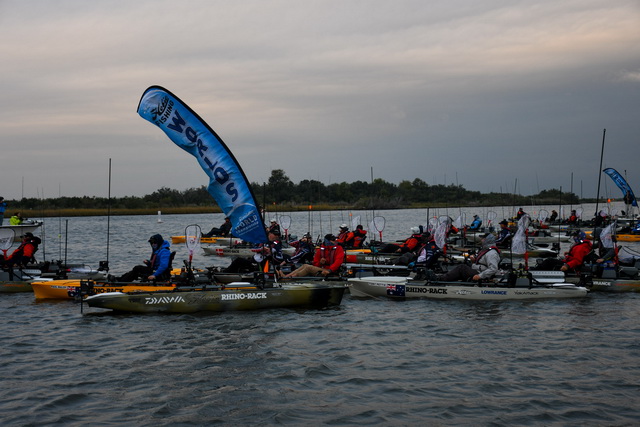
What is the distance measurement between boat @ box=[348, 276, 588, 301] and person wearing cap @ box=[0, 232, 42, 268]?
965 centimetres

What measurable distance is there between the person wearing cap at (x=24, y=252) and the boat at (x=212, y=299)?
5.33m

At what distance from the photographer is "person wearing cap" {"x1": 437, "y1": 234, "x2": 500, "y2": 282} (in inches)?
686

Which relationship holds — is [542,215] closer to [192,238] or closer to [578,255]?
[578,255]

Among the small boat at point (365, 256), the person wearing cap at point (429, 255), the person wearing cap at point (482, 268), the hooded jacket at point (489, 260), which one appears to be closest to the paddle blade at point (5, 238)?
the small boat at point (365, 256)

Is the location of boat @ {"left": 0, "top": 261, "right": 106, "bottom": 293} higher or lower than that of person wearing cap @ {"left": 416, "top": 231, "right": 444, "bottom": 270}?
lower

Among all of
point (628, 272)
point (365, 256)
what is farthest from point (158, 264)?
point (628, 272)

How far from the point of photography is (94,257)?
1341 inches

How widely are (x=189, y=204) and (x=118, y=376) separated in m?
105

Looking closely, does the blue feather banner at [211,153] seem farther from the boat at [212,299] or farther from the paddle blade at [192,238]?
the paddle blade at [192,238]

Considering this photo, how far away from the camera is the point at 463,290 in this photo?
1727 centimetres

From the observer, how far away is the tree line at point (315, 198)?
9912 centimetres

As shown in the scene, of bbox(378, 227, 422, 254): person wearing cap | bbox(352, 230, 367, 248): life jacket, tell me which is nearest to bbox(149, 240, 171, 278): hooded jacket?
bbox(378, 227, 422, 254): person wearing cap

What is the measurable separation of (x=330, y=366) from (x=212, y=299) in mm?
4895

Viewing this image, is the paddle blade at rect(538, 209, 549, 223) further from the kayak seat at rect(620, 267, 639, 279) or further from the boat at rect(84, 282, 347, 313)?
the boat at rect(84, 282, 347, 313)
